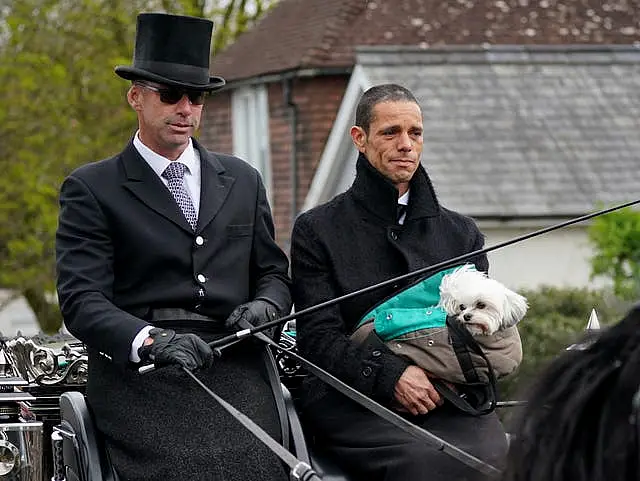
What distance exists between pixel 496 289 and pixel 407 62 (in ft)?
41.7

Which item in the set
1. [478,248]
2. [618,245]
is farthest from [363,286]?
[618,245]

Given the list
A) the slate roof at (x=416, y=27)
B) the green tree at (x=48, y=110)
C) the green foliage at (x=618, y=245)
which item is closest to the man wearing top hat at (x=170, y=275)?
the green foliage at (x=618, y=245)

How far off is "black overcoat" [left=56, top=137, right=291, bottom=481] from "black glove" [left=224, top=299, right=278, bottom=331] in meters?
0.07

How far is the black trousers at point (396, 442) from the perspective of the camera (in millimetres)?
4379

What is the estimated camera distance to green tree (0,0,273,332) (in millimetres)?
18109

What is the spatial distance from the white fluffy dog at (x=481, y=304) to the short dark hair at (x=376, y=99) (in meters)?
0.70

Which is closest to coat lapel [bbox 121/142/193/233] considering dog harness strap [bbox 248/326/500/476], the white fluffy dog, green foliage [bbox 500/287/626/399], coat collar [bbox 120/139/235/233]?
coat collar [bbox 120/139/235/233]

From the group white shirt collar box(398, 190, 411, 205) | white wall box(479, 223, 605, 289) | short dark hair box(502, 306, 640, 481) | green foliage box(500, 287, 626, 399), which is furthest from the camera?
white wall box(479, 223, 605, 289)

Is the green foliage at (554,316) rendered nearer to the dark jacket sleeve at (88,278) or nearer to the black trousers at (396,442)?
the black trousers at (396,442)

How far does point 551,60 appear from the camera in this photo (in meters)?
18.0

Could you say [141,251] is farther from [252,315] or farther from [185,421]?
[185,421]

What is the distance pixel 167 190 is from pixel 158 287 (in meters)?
0.32

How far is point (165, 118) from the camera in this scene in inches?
191

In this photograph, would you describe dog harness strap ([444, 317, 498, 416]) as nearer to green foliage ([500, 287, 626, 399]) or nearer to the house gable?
green foliage ([500, 287, 626, 399])
